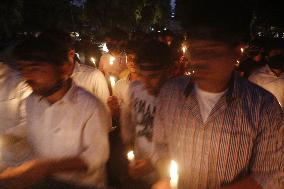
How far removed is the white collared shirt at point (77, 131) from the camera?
111 inches

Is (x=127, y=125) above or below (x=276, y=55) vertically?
below

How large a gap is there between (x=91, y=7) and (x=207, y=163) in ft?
74.6

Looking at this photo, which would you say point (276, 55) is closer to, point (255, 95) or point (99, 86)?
point (99, 86)

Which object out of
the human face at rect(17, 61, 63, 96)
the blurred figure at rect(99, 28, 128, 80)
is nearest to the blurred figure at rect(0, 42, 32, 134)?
the human face at rect(17, 61, 63, 96)

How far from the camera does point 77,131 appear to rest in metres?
2.83

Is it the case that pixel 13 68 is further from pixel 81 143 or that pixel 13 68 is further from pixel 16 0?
pixel 16 0

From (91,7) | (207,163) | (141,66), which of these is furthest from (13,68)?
(91,7)

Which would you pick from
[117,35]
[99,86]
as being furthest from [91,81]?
[117,35]

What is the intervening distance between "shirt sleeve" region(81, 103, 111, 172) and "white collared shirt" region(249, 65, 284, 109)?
139 inches

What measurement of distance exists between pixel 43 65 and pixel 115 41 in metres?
5.14

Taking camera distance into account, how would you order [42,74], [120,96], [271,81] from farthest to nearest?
[271,81]
[120,96]
[42,74]

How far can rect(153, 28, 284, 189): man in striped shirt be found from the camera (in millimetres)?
2416

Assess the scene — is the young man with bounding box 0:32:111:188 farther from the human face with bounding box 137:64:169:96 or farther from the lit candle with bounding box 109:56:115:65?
the lit candle with bounding box 109:56:115:65

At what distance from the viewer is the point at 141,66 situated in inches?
155
